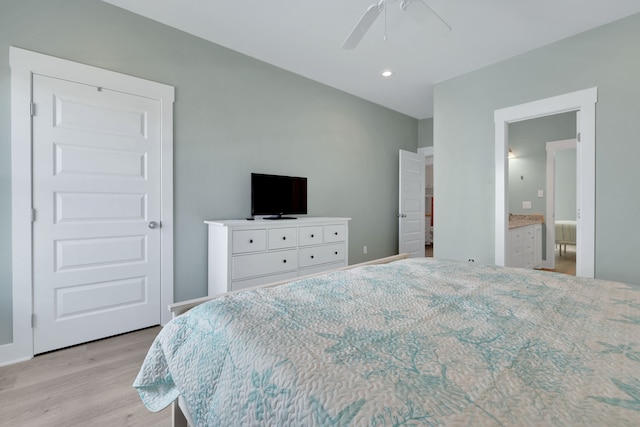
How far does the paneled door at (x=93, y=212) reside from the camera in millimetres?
2133

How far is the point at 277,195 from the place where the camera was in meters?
3.21

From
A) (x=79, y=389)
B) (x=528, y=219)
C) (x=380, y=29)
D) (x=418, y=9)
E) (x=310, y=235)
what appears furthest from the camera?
(x=528, y=219)

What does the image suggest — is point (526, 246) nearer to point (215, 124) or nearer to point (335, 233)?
point (335, 233)

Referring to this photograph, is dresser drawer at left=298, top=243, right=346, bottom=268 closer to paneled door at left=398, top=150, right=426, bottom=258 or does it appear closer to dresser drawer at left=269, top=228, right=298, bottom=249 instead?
dresser drawer at left=269, top=228, right=298, bottom=249

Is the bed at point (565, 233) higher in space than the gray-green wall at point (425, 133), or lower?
lower

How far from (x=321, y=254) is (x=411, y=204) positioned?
97.2 inches

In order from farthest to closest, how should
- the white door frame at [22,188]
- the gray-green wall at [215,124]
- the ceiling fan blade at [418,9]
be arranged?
the gray-green wall at [215,124] < the white door frame at [22,188] < the ceiling fan blade at [418,9]

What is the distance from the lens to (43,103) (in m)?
2.11

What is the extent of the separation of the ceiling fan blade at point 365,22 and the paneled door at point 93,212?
69.3 inches

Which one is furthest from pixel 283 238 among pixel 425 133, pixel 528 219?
pixel 528 219

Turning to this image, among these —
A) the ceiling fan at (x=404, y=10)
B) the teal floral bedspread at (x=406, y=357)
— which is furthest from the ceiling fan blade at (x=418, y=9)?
the teal floral bedspread at (x=406, y=357)

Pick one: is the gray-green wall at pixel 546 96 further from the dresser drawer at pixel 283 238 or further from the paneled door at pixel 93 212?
the paneled door at pixel 93 212

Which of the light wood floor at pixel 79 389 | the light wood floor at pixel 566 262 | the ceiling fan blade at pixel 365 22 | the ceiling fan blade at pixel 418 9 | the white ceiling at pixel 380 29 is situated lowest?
the light wood floor at pixel 79 389

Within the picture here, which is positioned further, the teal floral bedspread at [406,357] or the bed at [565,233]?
the bed at [565,233]
